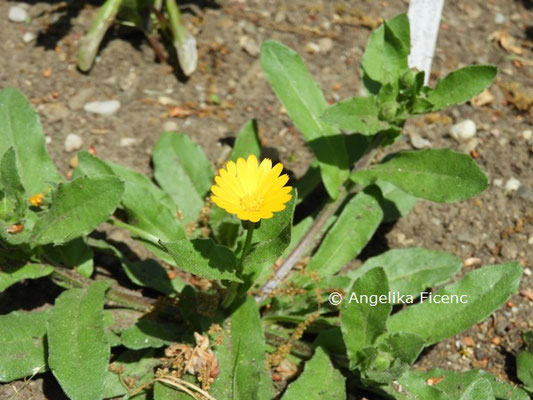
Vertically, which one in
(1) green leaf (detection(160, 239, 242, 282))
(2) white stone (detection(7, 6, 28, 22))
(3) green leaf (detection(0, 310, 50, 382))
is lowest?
(3) green leaf (detection(0, 310, 50, 382))

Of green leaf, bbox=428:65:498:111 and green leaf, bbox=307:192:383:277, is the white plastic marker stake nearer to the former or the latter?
green leaf, bbox=428:65:498:111

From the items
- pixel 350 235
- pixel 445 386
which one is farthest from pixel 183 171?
pixel 445 386

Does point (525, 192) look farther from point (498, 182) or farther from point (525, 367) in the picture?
point (525, 367)

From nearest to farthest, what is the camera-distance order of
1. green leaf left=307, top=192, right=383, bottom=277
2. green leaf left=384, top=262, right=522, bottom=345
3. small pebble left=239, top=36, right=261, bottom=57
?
1. green leaf left=384, top=262, right=522, bottom=345
2. green leaf left=307, top=192, right=383, bottom=277
3. small pebble left=239, top=36, right=261, bottom=57

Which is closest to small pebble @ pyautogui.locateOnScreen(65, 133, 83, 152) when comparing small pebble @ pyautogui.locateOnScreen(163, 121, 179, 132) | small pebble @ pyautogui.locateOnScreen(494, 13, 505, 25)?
small pebble @ pyautogui.locateOnScreen(163, 121, 179, 132)

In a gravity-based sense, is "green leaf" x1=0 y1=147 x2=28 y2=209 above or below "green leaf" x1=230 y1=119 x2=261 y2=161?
above

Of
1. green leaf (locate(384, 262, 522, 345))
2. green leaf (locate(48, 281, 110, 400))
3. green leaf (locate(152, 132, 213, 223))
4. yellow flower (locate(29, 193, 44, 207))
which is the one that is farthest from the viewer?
green leaf (locate(152, 132, 213, 223))

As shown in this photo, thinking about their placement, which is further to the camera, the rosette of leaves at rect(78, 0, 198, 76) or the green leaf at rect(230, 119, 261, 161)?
the rosette of leaves at rect(78, 0, 198, 76)
